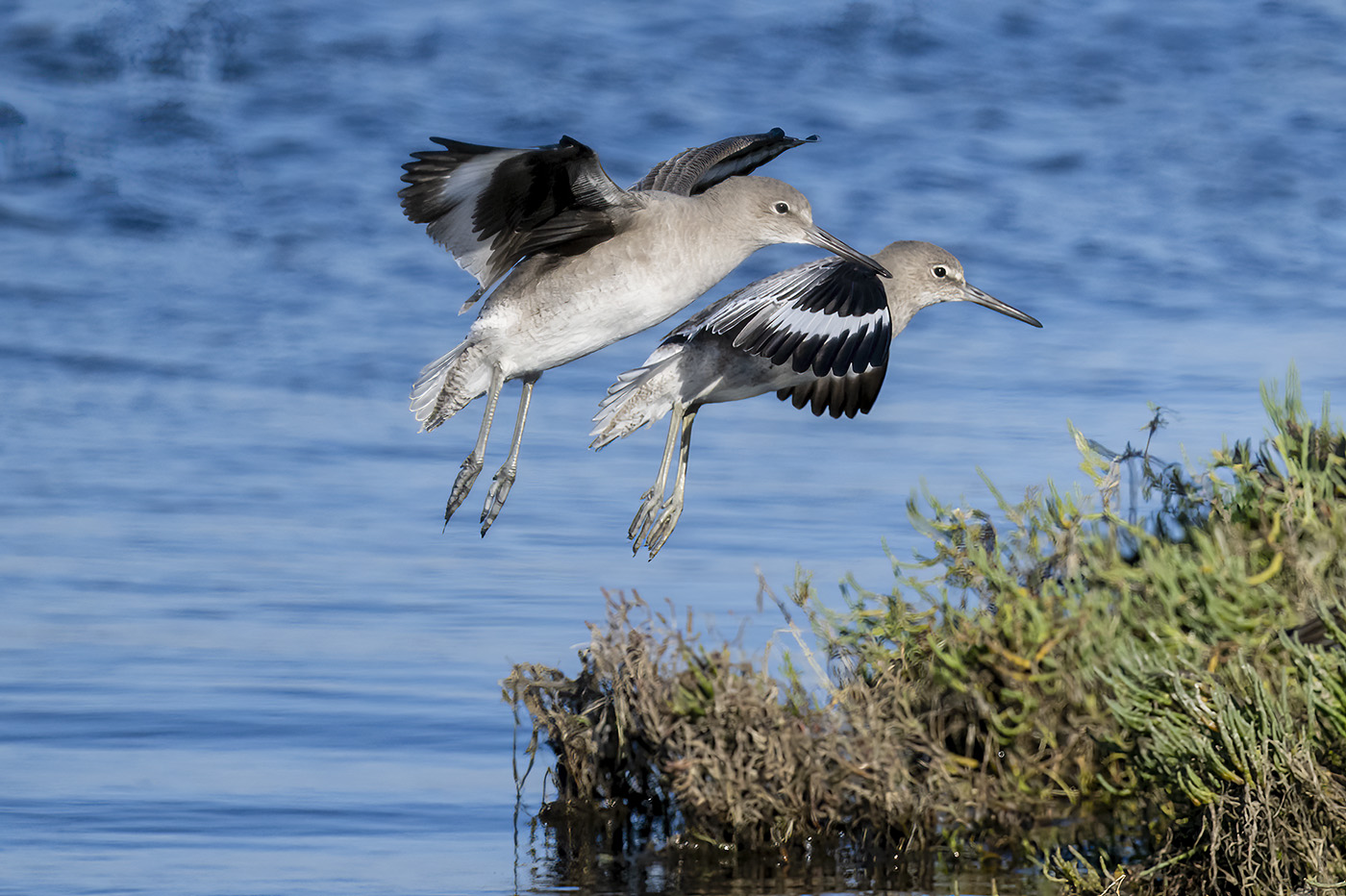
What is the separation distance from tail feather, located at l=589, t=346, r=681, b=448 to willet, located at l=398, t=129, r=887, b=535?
1.29 feet

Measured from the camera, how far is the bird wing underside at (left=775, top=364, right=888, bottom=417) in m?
8.68

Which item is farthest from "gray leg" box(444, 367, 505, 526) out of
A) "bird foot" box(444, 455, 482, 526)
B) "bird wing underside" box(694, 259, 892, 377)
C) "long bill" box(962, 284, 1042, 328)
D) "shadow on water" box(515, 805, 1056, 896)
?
"long bill" box(962, 284, 1042, 328)

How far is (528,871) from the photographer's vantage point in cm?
824

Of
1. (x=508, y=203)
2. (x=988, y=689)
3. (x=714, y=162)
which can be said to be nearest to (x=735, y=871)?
(x=988, y=689)

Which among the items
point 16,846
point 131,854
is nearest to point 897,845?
point 131,854

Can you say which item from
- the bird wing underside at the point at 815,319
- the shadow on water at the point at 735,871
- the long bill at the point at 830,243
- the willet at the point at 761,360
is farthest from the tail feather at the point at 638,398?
the shadow on water at the point at 735,871

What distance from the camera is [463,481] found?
714 cm

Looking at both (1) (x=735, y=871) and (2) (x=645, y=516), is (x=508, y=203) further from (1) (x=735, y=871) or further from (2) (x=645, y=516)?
(1) (x=735, y=871)

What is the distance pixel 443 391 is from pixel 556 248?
32.6 inches

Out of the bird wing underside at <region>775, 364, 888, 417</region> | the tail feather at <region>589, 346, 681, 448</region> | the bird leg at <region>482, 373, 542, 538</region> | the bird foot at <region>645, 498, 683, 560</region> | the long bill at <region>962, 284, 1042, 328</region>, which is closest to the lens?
the bird leg at <region>482, 373, 542, 538</region>

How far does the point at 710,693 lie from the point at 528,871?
4.89 feet

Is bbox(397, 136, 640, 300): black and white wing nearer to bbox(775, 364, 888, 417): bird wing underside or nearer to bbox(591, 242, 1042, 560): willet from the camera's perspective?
bbox(591, 242, 1042, 560): willet

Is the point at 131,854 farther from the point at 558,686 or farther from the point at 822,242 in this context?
the point at 822,242

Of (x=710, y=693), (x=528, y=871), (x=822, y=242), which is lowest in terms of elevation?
(x=528, y=871)
